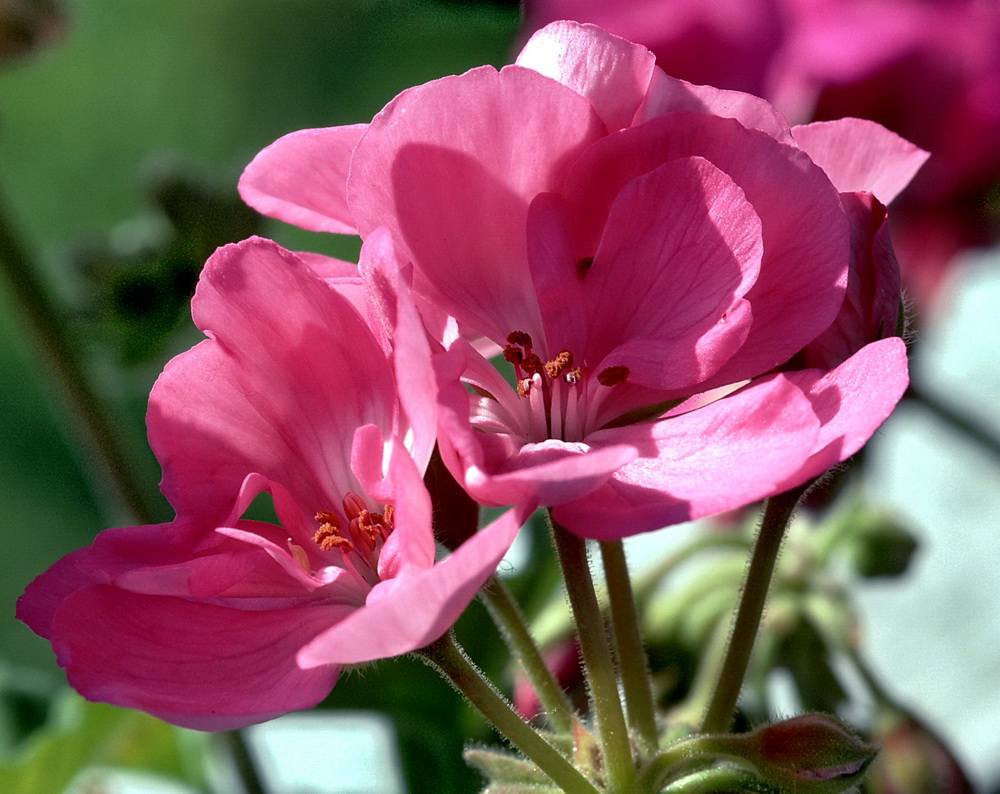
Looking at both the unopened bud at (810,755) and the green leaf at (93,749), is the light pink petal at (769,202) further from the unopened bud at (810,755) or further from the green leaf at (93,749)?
the green leaf at (93,749)

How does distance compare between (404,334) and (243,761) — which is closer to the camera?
(404,334)

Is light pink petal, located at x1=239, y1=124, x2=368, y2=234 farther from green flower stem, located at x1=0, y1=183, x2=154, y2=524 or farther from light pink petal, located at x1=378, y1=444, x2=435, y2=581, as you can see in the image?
green flower stem, located at x1=0, y1=183, x2=154, y2=524

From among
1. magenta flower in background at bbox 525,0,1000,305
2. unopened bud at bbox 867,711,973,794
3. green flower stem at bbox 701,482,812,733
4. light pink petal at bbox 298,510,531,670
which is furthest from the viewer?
magenta flower in background at bbox 525,0,1000,305

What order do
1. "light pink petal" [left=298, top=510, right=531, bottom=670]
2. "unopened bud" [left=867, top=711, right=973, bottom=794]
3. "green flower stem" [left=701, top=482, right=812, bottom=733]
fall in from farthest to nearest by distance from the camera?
"unopened bud" [left=867, top=711, right=973, bottom=794] → "green flower stem" [left=701, top=482, right=812, bottom=733] → "light pink petal" [left=298, top=510, right=531, bottom=670]

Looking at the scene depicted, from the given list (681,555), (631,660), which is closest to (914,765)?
(681,555)

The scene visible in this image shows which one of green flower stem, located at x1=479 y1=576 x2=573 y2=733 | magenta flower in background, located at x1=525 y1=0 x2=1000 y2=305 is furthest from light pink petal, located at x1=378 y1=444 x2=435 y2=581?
magenta flower in background, located at x1=525 y1=0 x2=1000 y2=305

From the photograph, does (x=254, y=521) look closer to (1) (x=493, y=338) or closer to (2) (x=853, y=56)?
(1) (x=493, y=338)

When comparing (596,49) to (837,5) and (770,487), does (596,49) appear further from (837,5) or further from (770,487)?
(837,5)
